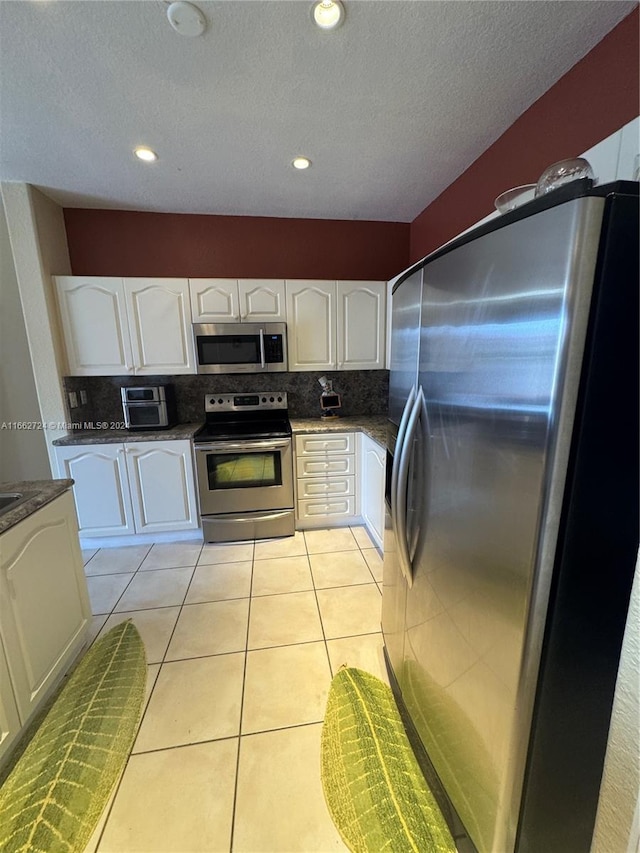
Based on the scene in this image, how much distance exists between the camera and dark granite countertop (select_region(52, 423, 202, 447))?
8.32ft

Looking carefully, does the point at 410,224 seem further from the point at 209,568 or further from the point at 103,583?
the point at 103,583

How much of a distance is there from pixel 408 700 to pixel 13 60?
3.00m

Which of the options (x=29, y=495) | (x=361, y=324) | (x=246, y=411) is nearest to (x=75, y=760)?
(x=29, y=495)

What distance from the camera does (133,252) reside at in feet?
9.34

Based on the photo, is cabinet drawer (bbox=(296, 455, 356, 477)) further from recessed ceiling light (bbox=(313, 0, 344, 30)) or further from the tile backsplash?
recessed ceiling light (bbox=(313, 0, 344, 30))

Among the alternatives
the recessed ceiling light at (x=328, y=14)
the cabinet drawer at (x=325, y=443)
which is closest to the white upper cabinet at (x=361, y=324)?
the cabinet drawer at (x=325, y=443)

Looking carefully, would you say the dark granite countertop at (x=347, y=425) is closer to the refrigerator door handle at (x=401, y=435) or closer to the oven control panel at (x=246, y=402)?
the oven control panel at (x=246, y=402)

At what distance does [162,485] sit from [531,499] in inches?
105

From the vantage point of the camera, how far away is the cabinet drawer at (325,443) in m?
2.77

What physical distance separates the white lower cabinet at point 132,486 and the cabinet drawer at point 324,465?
90cm

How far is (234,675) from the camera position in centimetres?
161

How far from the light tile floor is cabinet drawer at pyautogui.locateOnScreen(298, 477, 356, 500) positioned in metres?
0.38

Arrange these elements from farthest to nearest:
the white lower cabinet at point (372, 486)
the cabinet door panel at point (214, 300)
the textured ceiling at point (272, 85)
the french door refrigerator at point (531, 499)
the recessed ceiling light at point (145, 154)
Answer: the cabinet door panel at point (214, 300) → the white lower cabinet at point (372, 486) → the recessed ceiling light at point (145, 154) → the textured ceiling at point (272, 85) → the french door refrigerator at point (531, 499)

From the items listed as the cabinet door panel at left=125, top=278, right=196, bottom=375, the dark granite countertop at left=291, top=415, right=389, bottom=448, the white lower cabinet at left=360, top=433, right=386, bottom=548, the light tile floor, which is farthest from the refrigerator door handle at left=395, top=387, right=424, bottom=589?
the cabinet door panel at left=125, top=278, right=196, bottom=375
